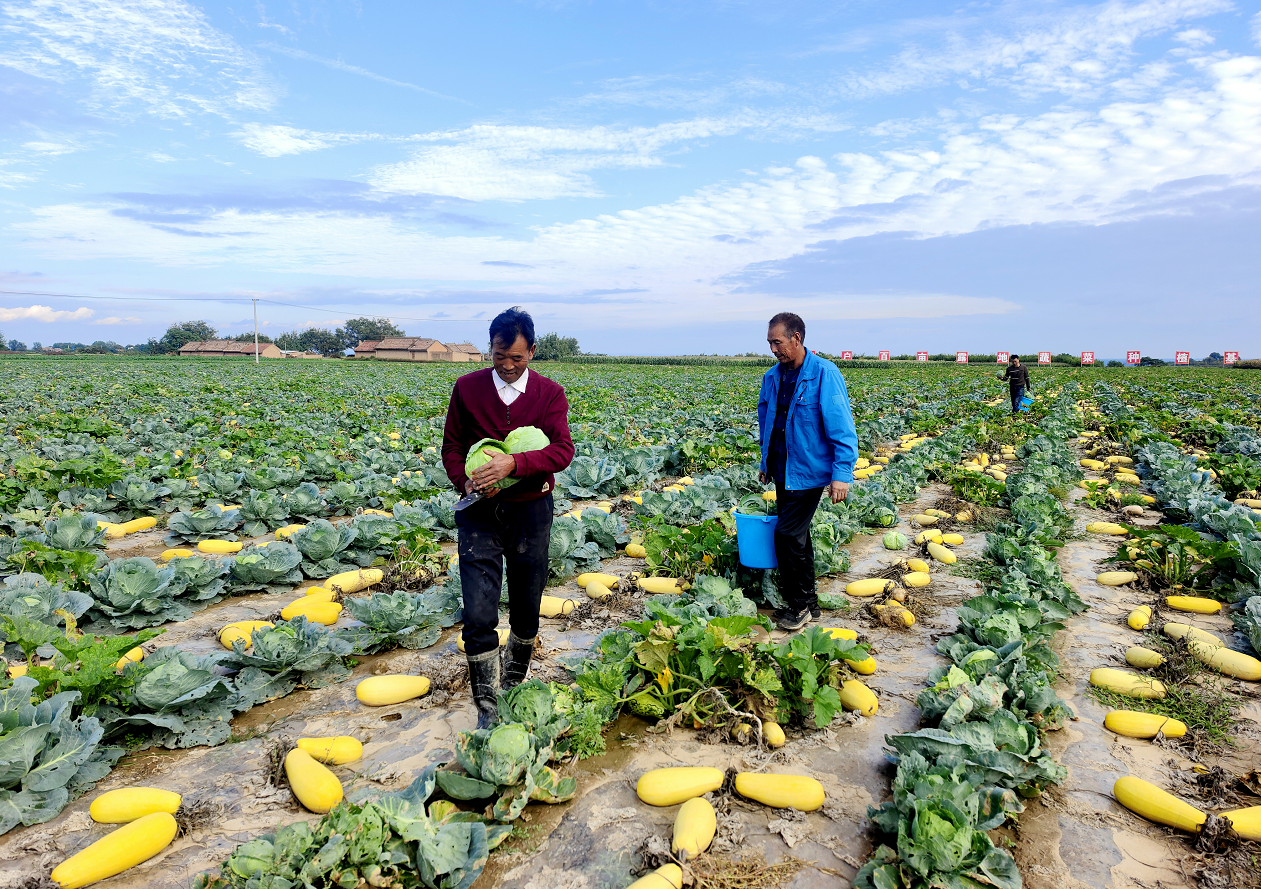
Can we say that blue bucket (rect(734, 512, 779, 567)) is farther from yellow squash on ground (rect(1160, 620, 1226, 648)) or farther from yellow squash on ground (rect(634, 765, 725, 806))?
yellow squash on ground (rect(1160, 620, 1226, 648))

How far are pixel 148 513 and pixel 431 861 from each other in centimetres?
789

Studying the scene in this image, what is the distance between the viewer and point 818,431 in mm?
5004

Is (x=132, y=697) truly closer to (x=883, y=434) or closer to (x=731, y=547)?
(x=731, y=547)

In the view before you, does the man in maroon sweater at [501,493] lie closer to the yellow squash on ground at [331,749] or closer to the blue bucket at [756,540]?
the yellow squash on ground at [331,749]

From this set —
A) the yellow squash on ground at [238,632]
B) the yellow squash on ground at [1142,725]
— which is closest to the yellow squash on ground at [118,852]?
the yellow squash on ground at [238,632]

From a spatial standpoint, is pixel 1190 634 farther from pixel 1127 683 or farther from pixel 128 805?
pixel 128 805

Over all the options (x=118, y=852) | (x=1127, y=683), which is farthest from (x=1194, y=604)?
(x=118, y=852)

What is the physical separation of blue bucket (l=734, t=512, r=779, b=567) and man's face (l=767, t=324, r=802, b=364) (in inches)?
51.8

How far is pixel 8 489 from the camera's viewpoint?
7.95m

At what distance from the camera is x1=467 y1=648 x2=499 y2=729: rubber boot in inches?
147

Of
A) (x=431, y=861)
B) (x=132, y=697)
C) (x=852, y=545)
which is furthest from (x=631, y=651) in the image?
(x=852, y=545)

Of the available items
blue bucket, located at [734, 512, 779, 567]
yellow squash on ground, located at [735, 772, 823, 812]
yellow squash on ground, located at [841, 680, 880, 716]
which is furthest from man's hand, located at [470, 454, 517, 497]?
blue bucket, located at [734, 512, 779, 567]

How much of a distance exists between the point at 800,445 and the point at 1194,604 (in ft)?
11.4

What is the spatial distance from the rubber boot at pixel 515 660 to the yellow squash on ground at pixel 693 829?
1.42 meters
